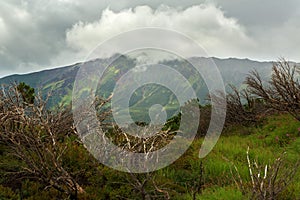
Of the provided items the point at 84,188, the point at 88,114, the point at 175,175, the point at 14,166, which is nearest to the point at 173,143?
the point at 175,175

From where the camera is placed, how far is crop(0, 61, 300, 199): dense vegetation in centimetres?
570

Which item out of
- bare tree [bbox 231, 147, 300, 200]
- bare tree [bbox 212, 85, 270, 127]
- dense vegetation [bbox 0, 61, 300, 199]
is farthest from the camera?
bare tree [bbox 212, 85, 270, 127]

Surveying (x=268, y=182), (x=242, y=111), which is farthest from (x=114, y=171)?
(x=242, y=111)

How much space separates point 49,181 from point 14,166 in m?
1.75

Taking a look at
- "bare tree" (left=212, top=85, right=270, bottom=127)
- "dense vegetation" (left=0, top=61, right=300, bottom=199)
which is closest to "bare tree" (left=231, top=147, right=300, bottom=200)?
"dense vegetation" (left=0, top=61, right=300, bottom=199)

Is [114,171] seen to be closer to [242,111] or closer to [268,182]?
[268,182]

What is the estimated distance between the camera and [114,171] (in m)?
7.27

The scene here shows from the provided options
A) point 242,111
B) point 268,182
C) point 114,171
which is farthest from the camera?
point 242,111

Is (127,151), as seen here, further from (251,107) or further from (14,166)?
(251,107)

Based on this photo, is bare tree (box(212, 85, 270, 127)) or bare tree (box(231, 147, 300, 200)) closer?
bare tree (box(231, 147, 300, 200))

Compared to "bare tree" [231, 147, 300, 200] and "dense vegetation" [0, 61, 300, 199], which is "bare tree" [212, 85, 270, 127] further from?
"bare tree" [231, 147, 300, 200]

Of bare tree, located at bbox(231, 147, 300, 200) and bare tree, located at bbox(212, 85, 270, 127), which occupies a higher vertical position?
bare tree, located at bbox(212, 85, 270, 127)

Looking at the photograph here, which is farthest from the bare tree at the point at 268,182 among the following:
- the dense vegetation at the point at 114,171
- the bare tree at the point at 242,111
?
the bare tree at the point at 242,111

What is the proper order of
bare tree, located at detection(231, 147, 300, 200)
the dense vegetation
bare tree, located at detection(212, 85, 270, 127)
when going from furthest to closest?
bare tree, located at detection(212, 85, 270, 127), the dense vegetation, bare tree, located at detection(231, 147, 300, 200)
